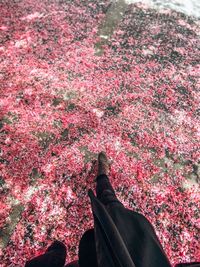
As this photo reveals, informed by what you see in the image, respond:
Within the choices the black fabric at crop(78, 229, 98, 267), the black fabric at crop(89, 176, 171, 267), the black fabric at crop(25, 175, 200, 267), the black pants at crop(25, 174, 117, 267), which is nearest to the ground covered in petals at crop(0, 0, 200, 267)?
the black pants at crop(25, 174, 117, 267)

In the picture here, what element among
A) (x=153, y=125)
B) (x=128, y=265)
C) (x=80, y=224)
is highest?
(x=128, y=265)

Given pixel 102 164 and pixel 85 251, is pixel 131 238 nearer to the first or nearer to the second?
pixel 85 251

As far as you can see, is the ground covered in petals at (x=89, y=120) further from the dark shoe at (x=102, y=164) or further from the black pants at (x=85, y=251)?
the black pants at (x=85, y=251)

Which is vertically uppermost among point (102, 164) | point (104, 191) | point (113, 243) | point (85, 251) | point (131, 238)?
point (113, 243)

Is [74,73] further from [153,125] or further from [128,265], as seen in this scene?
[128,265]

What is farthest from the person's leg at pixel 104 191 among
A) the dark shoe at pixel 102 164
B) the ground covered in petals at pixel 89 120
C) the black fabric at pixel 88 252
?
the ground covered in petals at pixel 89 120

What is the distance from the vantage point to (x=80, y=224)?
189 inches

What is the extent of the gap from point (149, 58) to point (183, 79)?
47.2 inches

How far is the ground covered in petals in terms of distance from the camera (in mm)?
4906

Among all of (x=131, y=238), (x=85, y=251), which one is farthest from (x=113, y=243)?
(x=85, y=251)

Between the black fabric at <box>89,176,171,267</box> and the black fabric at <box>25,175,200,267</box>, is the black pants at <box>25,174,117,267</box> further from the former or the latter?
the black fabric at <box>89,176,171,267</box>

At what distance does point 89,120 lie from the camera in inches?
248

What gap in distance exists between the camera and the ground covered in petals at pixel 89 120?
4.91 meters

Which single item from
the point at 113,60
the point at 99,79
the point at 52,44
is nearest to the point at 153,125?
the point at 99,79
